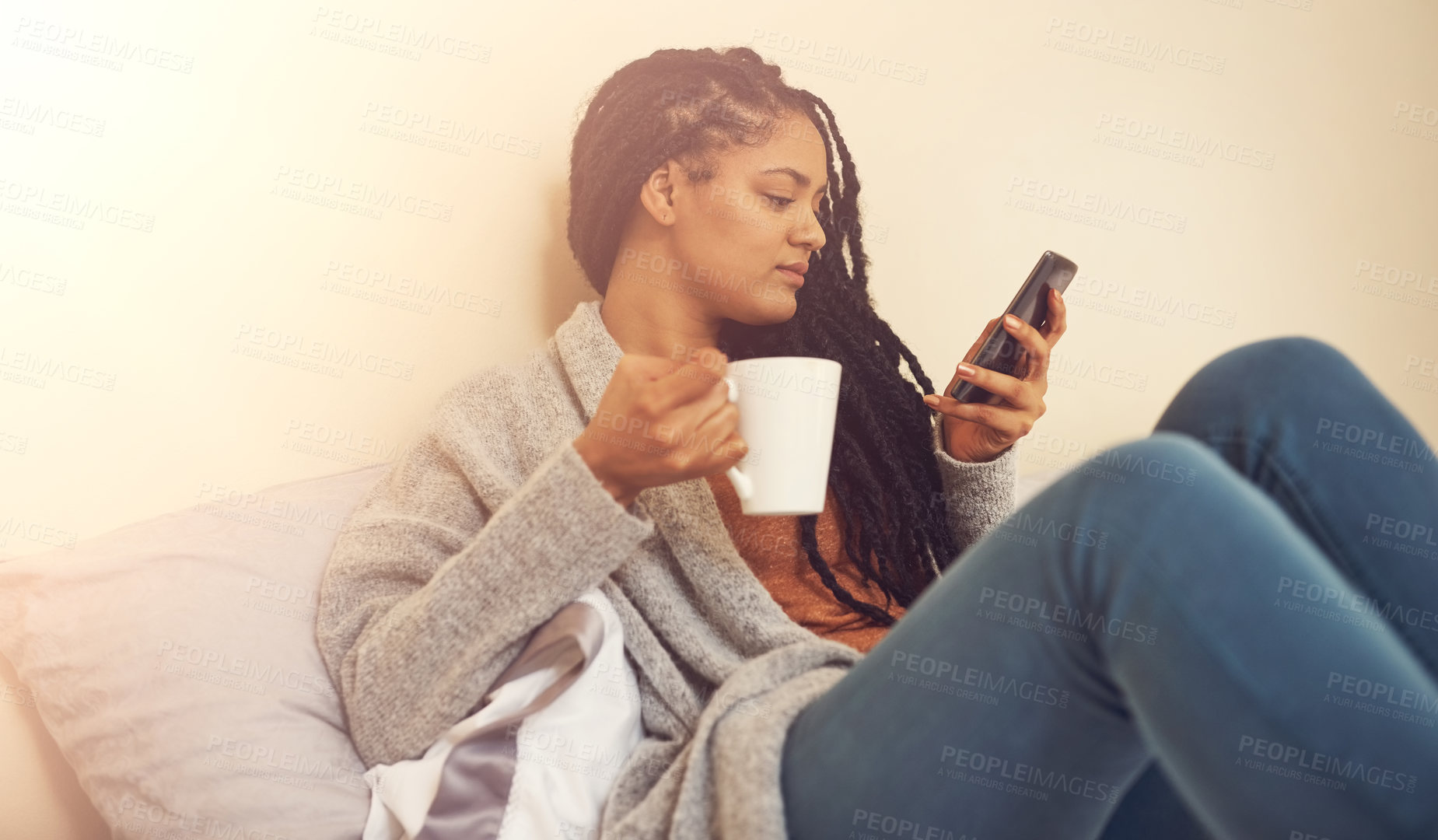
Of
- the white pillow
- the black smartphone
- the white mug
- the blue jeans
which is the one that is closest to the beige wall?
the white pillow

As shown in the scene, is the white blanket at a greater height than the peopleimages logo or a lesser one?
lesser

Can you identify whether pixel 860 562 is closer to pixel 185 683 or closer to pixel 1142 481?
pixel 1142 481

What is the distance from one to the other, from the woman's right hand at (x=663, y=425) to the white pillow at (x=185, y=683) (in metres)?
0.32

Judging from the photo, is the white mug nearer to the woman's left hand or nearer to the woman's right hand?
the woman's right hand

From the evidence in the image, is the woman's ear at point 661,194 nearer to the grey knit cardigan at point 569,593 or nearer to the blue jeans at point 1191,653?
the grey knit cardigan at point 569,593

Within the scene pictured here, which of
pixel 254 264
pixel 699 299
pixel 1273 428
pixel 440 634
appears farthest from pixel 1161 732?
Answer: pixel 254 264

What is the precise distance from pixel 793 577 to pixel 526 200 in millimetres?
543

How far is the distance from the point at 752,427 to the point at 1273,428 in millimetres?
371

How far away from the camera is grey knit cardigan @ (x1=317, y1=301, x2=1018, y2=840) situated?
2.19 ft

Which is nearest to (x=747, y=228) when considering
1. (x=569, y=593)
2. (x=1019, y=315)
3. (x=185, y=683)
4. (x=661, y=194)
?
(x=661, y=194)

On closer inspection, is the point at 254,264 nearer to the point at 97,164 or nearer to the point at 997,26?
the point at 97,164

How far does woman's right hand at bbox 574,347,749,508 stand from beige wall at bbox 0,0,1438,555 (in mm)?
410

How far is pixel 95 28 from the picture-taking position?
0.93m

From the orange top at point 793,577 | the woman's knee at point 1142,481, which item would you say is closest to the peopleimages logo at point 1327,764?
the woman's knee at point 1142,481
